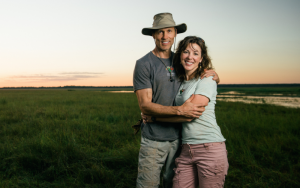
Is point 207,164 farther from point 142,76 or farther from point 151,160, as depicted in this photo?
point 142,76

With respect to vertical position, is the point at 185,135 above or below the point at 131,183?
above

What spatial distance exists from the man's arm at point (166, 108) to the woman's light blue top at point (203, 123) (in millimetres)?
97

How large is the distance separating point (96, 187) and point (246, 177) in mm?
2355

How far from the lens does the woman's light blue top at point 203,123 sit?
1880mm

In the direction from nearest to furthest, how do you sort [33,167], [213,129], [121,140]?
[213,129] < [33,167] < [121,140]

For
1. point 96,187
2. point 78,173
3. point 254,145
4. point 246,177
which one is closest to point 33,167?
A: point 78,173

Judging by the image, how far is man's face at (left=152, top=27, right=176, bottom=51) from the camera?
7.36 ft

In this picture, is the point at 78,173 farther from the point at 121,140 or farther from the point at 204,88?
the point at 204,88

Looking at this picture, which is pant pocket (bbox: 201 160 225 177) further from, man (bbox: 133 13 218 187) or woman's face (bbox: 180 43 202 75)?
woman's face (bbox: 180 43 202 75)

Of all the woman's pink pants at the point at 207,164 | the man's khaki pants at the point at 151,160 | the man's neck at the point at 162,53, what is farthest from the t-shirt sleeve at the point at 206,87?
the man's khaki pants at the point at 151,160

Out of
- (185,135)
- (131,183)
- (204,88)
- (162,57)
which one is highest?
(162,57)

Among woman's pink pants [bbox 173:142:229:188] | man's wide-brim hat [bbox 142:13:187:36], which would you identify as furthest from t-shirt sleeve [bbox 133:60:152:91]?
woman's pink pants [bbox 173:142:229:188]

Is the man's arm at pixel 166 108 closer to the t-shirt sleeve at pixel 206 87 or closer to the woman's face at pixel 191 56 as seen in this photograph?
the t-shirt sleeve at pixel 206 87

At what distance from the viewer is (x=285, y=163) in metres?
3.72
